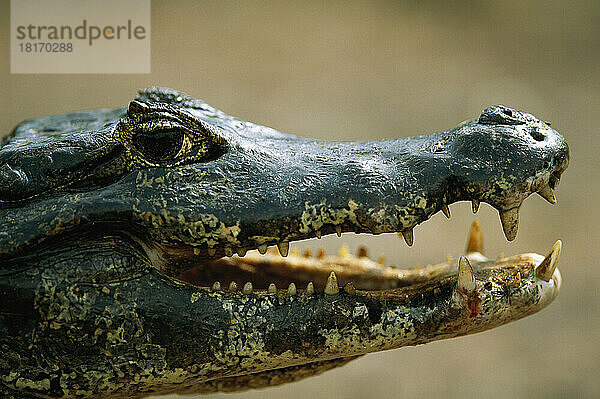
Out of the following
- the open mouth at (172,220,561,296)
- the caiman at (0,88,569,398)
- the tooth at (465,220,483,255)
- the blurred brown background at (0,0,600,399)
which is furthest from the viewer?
the blurred brown background at (0,0,600,399)

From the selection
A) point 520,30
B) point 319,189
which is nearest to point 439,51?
point 520,30

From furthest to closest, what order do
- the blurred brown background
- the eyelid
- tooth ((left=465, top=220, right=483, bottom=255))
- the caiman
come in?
1. the blurred brown background
2. tooth ((left=465, top=220, right=483, bottom=255))
3. the eyelid
4. the caiman

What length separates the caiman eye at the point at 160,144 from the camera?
6.24 feet

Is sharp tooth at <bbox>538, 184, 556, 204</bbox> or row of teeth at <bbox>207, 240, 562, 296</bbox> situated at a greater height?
sharp tooth at <bbox>538, 184, 556, 204</bbox>

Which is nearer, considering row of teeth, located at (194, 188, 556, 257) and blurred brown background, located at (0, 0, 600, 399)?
row of teeth, located at (194, 188, 556, 257)

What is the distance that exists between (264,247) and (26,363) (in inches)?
26.3

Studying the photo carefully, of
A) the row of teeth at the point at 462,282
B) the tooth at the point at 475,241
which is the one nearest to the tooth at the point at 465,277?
the row of teeth at the point at 462,282

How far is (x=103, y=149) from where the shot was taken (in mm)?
1897

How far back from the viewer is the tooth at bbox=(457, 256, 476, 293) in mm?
1804

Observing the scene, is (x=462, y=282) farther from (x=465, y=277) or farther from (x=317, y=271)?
(x=317, y=271)

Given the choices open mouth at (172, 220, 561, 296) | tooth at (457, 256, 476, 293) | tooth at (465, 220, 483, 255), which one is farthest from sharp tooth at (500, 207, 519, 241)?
tooth at (465, 220, 483, 255)

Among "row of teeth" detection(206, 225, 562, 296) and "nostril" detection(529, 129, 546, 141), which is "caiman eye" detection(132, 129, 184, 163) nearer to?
"row of teeth" detection(206, 225, 562, 296)

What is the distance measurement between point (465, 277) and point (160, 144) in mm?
856

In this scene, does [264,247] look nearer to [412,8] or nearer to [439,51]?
[439,51]
